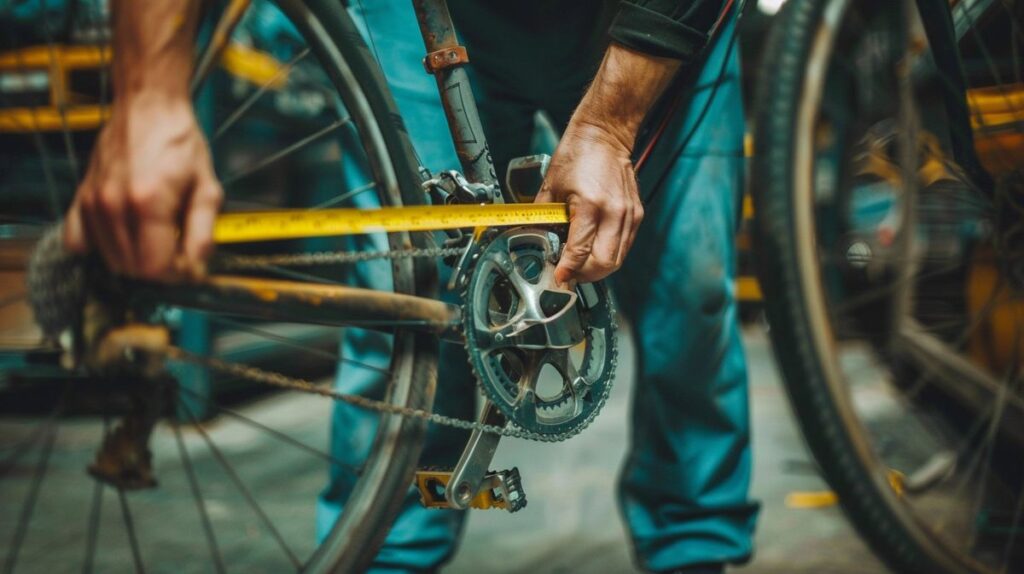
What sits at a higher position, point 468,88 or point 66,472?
point 468,88

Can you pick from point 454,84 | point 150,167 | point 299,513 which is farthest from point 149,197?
point 299,513

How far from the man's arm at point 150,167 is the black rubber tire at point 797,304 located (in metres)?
0.53

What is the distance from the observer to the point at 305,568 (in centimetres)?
84

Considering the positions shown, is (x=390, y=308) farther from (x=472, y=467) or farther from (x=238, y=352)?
(x=238, y=352)

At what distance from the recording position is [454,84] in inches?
33.1

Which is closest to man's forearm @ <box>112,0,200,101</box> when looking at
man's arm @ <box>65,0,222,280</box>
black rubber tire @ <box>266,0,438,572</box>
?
man's arm @ <box>65,0,222,280</box>

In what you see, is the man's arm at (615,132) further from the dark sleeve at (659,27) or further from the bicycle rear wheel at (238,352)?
the bicycle rear wheel at (238,352)

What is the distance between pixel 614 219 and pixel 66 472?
1498 millimetres

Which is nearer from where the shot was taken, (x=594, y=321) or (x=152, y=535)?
(x=594, y=321)

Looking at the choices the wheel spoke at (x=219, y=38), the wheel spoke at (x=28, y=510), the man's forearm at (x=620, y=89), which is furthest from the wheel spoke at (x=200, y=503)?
the man's forearm at (x=620, y=89)

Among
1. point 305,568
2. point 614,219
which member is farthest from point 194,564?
point 614,219

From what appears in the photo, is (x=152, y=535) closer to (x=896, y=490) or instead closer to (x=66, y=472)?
(x=66, y=472)

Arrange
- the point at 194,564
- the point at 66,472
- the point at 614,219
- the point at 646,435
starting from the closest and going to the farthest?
the point at 614,219
the point at 646,435
the point at 194,564
the point at 66,472

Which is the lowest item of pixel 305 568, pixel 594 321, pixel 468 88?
pixel 305 568
